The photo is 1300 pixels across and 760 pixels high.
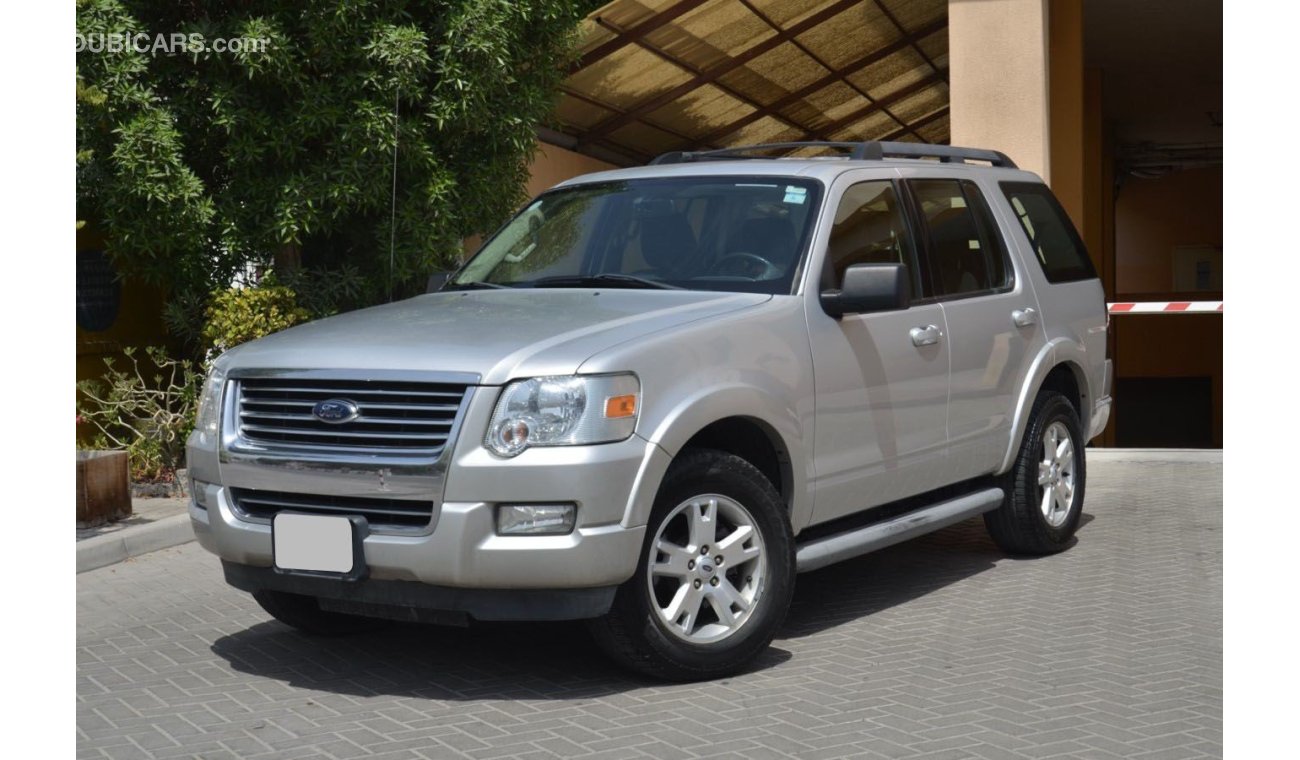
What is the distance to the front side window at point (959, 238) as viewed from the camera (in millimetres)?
7219

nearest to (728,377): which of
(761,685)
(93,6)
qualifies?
(761,685)

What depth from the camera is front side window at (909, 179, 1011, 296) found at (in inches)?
284

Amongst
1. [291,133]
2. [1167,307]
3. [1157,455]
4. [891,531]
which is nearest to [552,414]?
[891,531]

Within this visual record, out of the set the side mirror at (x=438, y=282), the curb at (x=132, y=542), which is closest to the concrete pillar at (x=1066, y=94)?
the curb at (x=132, y=542)

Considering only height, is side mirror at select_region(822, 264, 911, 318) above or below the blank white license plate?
above

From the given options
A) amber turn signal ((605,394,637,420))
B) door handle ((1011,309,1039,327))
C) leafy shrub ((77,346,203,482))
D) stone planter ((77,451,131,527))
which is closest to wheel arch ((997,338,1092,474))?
door handle ((1011,309,1039,327))

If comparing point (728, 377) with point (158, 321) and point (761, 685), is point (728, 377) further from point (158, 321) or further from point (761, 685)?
point (158, 321)

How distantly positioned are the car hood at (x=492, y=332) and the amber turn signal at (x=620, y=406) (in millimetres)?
165

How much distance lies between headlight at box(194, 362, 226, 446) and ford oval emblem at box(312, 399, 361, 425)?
1.95ft

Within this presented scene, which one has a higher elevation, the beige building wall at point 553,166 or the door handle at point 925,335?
the beige building wall at point 553,166

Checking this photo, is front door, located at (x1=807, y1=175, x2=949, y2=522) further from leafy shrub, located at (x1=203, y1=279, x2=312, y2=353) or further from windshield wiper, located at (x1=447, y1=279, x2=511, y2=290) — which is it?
leafy shrub, located at (x1=203, y1=279, x2=312, y2=353)

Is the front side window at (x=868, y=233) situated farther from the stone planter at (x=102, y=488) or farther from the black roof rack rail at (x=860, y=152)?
the stone planter at (x=102, y=488)

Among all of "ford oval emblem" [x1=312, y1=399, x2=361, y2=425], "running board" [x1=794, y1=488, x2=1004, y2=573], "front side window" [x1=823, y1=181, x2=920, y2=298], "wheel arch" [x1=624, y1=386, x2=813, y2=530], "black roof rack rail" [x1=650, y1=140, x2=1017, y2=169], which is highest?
"black roof rack rail" [x1=650, y1=140, x2=1017, y2=169]

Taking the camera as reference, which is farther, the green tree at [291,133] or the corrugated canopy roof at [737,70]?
the corrugated canopy roof at [737,70]
